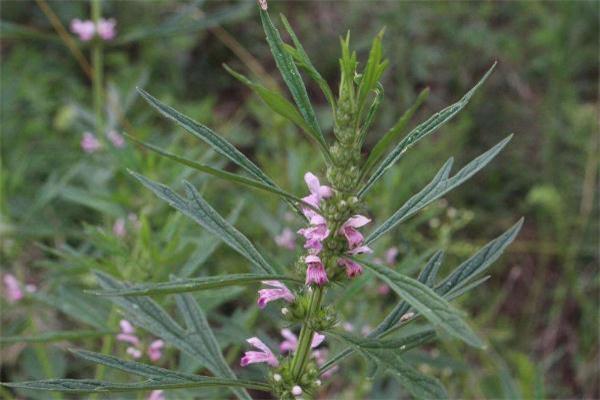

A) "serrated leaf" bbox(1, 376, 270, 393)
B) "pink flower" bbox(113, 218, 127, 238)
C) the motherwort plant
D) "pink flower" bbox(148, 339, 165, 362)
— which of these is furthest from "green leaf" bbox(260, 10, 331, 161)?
"pink flower" bbox(113, 218, 127, 238)

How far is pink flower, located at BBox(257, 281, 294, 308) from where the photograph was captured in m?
1.27

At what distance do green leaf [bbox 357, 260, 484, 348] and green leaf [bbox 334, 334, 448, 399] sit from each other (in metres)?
0.14

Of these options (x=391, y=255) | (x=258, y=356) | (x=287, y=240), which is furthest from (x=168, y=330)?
(x=287, y=240)

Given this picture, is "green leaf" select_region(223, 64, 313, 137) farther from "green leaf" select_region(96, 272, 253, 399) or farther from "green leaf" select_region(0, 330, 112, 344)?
"green leaf" select_region(0, 330, 112, 344)

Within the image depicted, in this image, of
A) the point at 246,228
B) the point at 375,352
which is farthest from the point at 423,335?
the point at 246,228

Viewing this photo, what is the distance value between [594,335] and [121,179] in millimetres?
2112

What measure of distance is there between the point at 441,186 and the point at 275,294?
329 millimetres

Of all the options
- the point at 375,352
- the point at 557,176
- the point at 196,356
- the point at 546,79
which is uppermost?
the point at 546,79

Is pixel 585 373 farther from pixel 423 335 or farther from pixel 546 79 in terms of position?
pixel 423 335

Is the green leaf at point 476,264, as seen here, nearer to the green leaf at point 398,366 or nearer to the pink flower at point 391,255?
the green leaf at point 398,366

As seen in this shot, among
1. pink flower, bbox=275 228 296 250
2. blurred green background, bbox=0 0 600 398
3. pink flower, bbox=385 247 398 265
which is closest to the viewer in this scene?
pink flower, bbox=385 247 398 265

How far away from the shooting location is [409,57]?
4109mm

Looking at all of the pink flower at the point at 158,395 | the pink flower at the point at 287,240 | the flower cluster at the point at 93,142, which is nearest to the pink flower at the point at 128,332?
the pink flower at the point at 158,395

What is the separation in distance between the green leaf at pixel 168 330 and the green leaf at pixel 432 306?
474 millimetres
